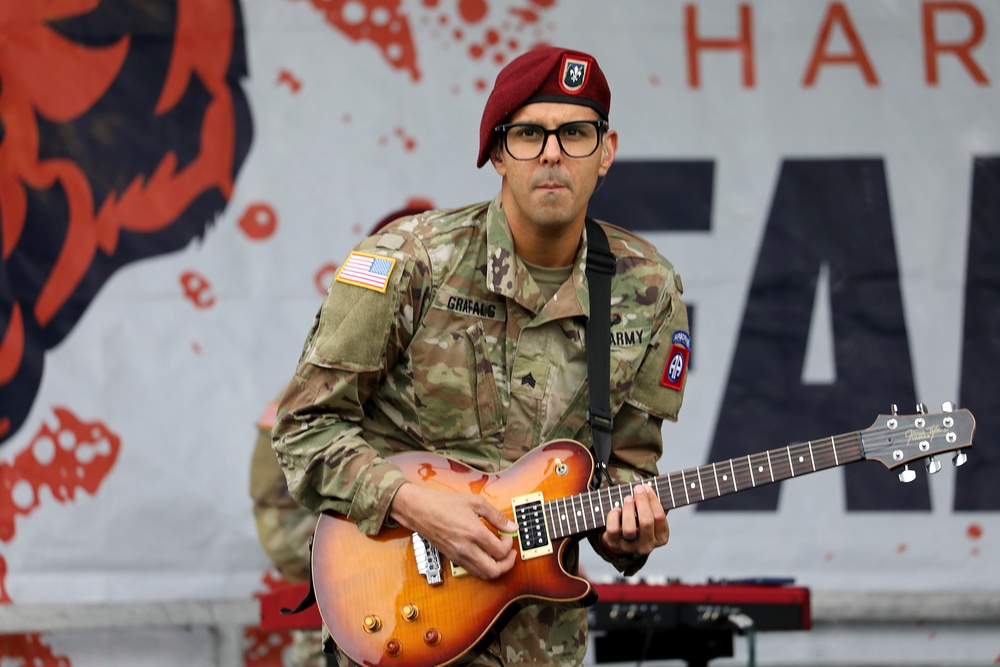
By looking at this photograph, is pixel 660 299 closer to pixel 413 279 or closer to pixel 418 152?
pixel 413 279

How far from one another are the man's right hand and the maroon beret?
0.78 m

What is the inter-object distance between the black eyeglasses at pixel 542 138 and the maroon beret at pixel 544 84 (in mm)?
39

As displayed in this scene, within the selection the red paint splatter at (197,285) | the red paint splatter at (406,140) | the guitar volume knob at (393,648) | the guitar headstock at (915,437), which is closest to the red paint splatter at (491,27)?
the red paint splatter at (406,140)

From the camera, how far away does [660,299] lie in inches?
120

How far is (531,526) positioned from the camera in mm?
2840

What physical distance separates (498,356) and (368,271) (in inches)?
14.1

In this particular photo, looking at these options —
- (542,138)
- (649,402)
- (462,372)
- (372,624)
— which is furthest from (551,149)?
(372,624)

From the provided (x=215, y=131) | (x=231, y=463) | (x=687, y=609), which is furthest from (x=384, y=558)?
(x=215, y=131)

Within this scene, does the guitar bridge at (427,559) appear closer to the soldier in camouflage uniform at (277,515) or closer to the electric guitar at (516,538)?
the electric guitar at (516,538)

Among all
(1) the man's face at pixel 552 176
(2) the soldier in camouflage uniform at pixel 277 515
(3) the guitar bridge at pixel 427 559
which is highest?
(1) the man's face at pixel 552 176

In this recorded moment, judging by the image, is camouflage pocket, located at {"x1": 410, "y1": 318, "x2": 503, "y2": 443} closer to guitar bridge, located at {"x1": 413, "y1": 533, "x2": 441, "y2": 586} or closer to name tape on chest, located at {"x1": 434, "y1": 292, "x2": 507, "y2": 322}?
name tape on chest, located at {"x1": 434, "y1": 292, "x2": 507, "y2": 322}

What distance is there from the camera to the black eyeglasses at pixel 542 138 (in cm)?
286

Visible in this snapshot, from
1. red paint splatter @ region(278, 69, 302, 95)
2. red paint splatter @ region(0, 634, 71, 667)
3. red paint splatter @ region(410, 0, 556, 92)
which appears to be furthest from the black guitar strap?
red paint splatter @ region(0, 634, 71, 667)

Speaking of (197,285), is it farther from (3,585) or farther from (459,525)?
(459,525)
